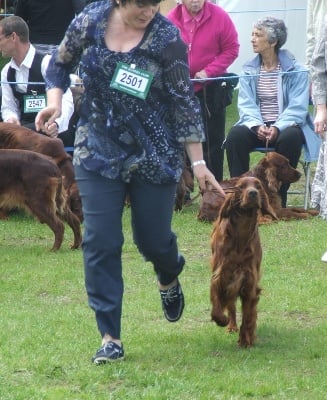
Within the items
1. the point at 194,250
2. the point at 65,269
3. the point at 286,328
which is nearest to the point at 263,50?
the point at 194,250

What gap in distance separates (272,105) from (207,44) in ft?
2.99

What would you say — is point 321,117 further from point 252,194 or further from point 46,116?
point 46,116

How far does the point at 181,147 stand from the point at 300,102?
4882 millimetres

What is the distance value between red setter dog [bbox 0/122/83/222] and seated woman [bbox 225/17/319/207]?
4.98 ft

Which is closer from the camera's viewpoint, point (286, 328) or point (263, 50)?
point (286, 328)

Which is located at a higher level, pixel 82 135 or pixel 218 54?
pixel 82 135

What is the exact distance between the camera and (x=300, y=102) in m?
9.70

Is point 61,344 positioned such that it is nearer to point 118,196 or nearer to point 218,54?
point 118,196

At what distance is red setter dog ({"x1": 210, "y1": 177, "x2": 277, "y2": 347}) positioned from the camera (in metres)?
5.38

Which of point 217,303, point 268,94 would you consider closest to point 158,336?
point 217,303

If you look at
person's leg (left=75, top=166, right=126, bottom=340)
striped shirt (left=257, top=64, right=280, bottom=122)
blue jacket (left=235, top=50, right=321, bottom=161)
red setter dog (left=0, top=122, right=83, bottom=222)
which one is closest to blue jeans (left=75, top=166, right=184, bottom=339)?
person's leg (left=75, top=166, right=126, bottom=340)

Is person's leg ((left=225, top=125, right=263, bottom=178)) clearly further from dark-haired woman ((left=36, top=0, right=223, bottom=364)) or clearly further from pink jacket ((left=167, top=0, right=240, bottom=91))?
dark-haired woman ((left=36, top=0, right=223, bottom=364))

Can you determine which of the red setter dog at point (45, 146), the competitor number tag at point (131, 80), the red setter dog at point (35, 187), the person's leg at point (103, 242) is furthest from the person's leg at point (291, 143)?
the competitor number tag at point (131, 80)

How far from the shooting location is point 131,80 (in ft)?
15.5
